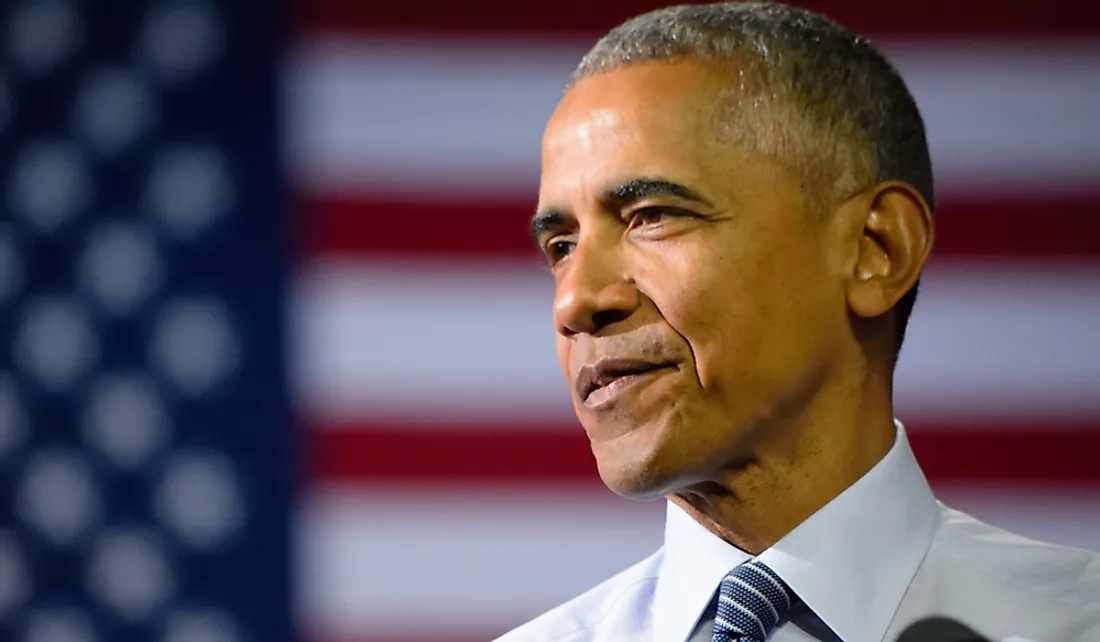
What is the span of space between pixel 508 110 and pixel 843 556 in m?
1.59

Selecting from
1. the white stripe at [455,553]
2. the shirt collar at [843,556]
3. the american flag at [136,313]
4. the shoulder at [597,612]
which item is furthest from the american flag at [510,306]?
the shirt collar at [843,556]

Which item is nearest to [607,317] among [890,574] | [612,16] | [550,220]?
[550,220]

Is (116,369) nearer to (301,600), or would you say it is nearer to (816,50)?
(301,600)

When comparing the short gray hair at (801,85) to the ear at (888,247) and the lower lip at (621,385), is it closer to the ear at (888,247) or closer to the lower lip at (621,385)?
the ear at (888,247)

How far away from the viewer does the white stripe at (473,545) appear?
104 inches

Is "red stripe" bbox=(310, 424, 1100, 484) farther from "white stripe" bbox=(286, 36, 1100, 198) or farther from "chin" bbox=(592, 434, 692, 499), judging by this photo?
"chin" bbox=(592, 434, 692, 499)

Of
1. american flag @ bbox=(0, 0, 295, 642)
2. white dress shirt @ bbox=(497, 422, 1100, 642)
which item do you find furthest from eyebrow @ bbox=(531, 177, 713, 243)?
american flag @ bbox=(0, 0, 295, 642)

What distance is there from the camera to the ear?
1366 mm

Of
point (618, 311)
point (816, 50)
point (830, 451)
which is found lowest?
point (830, 451)

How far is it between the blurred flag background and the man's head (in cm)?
131

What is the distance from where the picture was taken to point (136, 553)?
2721 millimetres

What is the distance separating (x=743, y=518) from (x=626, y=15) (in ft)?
5.16

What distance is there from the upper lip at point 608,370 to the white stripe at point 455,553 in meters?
1.36

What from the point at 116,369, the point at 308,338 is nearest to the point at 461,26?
the point at 308,338
